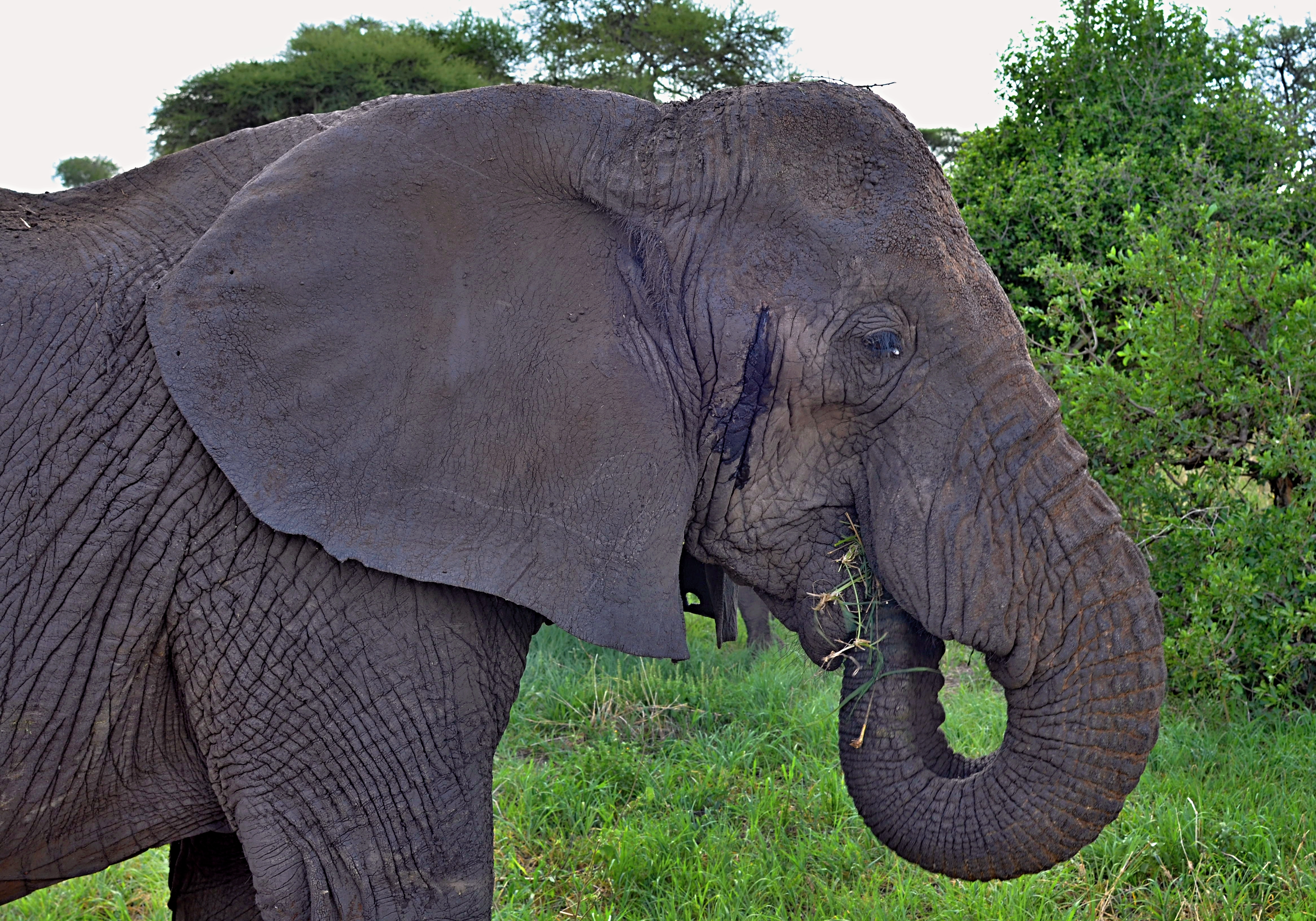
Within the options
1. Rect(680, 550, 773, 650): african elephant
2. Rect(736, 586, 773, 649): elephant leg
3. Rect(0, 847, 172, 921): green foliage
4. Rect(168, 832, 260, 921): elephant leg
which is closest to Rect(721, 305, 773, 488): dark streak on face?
Rect(680, 550, 773, 650): african elephant

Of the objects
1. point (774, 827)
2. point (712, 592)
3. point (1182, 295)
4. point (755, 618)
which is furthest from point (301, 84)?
point (712, 592)

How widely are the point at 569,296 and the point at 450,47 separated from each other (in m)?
16.4

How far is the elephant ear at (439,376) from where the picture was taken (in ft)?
7.70

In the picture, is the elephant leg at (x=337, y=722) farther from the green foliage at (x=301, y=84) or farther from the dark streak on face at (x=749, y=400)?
the green foliage at (x=301, y=84)

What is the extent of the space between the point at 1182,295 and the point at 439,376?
378 centimetres

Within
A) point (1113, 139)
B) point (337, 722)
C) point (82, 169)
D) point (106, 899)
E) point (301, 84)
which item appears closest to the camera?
point (337, 722)

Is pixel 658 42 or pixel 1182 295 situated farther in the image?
pixel 658 42

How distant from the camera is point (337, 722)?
2.38 meters

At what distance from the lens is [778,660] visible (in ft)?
20.3

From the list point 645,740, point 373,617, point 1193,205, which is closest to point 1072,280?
point 1193,205

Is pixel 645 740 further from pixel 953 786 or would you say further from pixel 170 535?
pixel 170 535

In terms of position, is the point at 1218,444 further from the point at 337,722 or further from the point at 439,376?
the point at 337,722

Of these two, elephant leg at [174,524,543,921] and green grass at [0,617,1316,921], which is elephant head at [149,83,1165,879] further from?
green grass at [0,617,1316,921]

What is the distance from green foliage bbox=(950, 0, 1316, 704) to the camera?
15.4 feet
